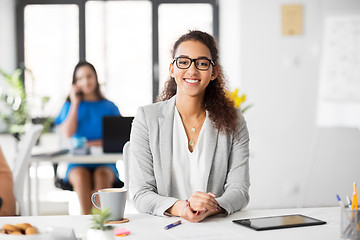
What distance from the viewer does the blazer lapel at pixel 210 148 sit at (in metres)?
1.70

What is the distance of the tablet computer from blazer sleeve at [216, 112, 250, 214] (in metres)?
0.21

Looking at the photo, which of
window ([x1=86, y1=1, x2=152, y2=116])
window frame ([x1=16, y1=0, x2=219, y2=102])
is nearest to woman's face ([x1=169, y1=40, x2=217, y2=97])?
window frame ([x1=16, y1=0, x2=219, y2=102])

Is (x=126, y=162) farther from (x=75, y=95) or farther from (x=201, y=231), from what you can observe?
(x=75, y=95)

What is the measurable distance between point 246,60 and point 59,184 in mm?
2053

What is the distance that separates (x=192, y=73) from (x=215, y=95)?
230mm

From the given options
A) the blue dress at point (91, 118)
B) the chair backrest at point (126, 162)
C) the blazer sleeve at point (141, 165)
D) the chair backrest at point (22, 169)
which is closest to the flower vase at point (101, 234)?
the blazer sleeve at point (141, 165)

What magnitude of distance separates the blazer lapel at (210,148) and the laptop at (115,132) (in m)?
1.19

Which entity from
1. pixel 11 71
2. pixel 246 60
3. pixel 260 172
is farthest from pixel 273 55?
pixel 11 71

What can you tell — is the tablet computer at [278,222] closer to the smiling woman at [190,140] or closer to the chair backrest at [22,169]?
the smiling woman at [190,140]

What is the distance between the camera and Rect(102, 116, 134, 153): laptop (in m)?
2.98

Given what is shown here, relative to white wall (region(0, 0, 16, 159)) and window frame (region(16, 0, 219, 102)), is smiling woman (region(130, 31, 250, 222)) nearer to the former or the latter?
window frame (region(16, 0, 219, 102))

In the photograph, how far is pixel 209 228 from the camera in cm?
128

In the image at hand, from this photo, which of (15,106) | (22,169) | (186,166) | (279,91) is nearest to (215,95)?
(186,166)

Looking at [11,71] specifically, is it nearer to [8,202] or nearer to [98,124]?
[98,124]
